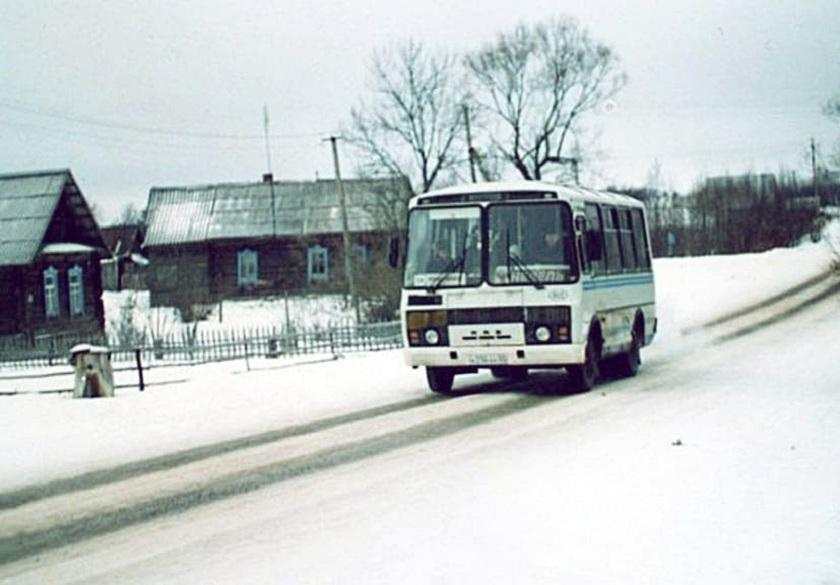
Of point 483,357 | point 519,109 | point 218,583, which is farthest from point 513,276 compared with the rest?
point 519,109

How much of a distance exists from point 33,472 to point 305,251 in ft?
171

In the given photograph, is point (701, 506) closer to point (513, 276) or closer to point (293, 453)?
point (293, 453)

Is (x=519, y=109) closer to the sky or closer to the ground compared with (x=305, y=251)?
closer to the sky

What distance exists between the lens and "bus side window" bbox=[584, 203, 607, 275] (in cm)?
1652

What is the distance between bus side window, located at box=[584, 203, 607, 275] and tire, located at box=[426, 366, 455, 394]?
Answer: 8.71ft

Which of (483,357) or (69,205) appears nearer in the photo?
(483,357)

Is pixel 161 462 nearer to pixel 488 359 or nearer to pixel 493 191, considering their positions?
pixel 488 359

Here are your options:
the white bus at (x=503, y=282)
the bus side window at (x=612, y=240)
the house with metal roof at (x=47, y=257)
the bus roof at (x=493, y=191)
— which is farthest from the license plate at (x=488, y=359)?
the house with metal roof at (x=47, y=257)

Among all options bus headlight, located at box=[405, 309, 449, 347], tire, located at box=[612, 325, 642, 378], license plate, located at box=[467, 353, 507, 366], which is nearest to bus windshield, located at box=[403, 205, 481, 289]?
Result: bus headlight, located at box=[405, 309, 449, 347]

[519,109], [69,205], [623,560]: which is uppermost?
[519,109]

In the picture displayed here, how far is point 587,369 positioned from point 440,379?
224 cm

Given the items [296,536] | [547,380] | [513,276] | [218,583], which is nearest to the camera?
[218,583]

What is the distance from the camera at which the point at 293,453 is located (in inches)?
460

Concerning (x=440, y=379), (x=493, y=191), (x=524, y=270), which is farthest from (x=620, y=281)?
(x=440, y=379)
